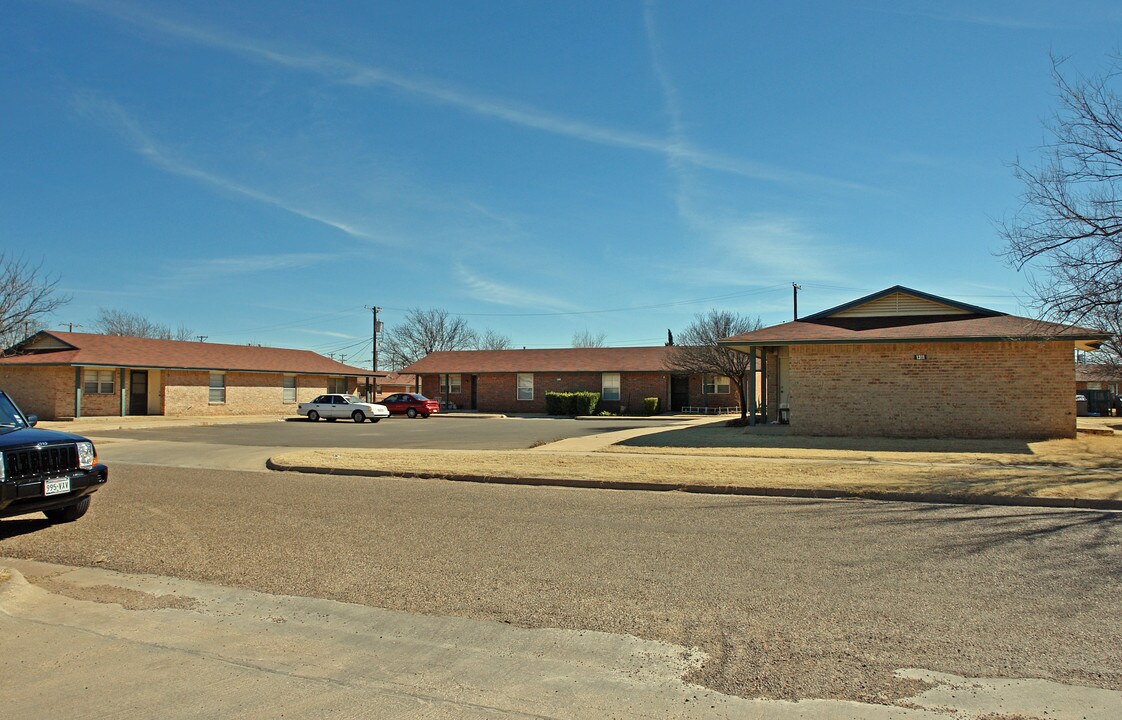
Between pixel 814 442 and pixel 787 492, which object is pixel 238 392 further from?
pixel 787 492

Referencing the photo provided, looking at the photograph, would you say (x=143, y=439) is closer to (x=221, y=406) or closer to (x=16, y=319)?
(x=16, y=319)

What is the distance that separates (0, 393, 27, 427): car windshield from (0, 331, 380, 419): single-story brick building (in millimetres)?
29533

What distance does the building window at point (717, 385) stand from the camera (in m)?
44.3

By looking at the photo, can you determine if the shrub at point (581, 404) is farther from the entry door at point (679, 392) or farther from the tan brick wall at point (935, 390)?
the tan brick wall at point (935, 390)

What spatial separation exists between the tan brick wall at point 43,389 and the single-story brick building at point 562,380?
777 inches

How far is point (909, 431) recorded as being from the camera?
2106cm

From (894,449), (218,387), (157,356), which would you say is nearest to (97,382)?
(157,356)

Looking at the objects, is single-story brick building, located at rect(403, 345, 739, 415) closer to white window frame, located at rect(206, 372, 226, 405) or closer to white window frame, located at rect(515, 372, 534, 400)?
white window frame, located at rect(515, 372, 534, 400)

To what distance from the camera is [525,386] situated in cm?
4944

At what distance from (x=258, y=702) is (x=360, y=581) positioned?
252 cm

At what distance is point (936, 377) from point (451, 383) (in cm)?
3491

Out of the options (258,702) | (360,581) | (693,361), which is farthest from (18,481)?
(693,361)

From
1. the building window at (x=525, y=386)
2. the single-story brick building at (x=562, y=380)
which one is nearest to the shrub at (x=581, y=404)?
the single-story brick building at (x=562, y=380)

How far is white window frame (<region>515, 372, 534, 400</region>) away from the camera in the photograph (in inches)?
1935
